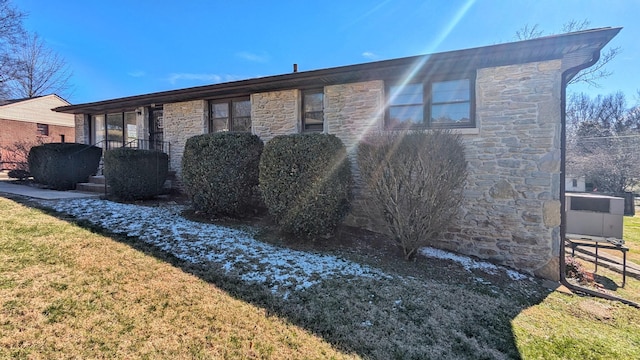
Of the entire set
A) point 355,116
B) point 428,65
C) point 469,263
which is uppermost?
point 428,65

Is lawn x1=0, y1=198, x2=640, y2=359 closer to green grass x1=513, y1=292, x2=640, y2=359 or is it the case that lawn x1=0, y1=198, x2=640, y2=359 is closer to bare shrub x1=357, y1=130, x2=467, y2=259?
green grass x1=513, y1=292, x2=640, y2=359

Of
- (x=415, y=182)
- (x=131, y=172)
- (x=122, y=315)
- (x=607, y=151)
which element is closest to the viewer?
(x=122, y=315)

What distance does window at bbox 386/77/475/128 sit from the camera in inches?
219

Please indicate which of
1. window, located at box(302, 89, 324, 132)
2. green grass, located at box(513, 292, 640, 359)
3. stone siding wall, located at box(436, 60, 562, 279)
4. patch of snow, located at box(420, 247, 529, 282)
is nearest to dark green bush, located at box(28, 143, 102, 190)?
window, located at box(302, 89, 324, 132)

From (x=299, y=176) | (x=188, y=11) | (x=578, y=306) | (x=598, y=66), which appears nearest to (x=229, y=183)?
(x=299, y=176)

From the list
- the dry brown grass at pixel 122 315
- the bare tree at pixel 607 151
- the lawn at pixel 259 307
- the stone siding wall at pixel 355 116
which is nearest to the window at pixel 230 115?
the stone siding wall at pixel 355 116

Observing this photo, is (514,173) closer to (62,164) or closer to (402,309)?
(402,309)

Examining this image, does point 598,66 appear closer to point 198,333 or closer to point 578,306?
point 578,306

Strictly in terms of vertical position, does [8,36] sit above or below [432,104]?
above

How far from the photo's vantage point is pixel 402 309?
10.5 ft

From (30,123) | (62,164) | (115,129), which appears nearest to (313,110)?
(62,164)

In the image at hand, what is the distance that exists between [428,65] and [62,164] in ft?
33.2

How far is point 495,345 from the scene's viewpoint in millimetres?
2805

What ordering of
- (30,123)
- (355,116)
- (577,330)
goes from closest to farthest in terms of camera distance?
(577,330)
(355,116)
(30,123)
